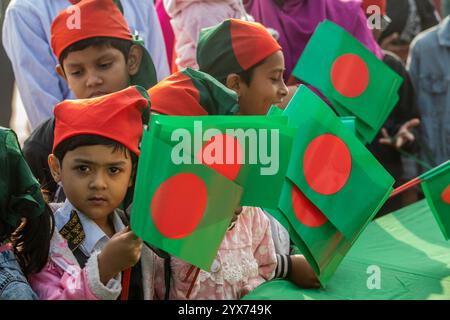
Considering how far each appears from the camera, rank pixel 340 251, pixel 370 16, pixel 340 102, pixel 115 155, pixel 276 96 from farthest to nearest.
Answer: pixel 370 16
pixel 340 102
pixel 276 96
pixel 340 251
pixel 115 155

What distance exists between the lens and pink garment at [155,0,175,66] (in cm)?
423

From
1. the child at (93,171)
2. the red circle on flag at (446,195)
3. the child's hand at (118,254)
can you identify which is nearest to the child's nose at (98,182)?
the child at (93,171)

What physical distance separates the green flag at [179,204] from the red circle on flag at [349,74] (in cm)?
131

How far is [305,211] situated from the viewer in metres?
2.58

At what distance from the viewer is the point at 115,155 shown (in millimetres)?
2455

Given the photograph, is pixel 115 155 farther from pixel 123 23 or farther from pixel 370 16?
pixel 370 16

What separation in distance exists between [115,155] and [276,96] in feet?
3.09

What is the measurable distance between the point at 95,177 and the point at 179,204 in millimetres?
320

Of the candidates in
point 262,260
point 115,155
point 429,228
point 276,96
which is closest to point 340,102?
point 276,96

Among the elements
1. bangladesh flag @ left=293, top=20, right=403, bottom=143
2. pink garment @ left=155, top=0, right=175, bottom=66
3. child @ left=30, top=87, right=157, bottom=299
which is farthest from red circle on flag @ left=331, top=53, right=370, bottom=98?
child @ left=30, top=87, right=157, bottom=299

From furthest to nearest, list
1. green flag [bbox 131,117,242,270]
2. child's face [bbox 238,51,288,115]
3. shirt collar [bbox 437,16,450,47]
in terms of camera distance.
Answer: shirt collar [bbox 437,16,450,47]
child's face [bbox 238,51,288,115]
green flag [bbox 131,117,242,270]

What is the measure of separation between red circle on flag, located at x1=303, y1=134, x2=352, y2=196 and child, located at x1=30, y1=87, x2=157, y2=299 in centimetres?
44

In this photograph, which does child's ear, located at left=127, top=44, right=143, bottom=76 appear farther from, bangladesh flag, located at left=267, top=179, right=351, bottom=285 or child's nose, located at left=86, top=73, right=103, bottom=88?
bangladesh flag, located at left=267, top=179, right=351, bottom=285
